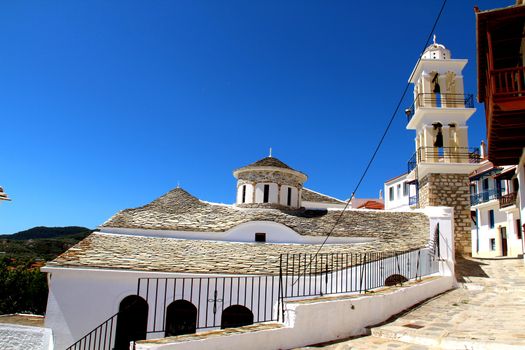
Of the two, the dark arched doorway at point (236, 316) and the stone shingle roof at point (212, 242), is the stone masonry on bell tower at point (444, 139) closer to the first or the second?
the stone shingle roof at point (212, 242)

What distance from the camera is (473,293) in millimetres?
10430

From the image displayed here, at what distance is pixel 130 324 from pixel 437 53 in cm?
2014

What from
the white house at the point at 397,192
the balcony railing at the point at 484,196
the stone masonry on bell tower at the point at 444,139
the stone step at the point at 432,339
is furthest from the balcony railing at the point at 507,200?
the stone step at the point at 432,339

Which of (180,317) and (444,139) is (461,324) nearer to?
(180,317)

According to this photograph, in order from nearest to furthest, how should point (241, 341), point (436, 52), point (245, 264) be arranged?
point (241, 341) → point (245, 264) → point (436, 52)

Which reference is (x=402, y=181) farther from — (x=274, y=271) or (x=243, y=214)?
(x=274, y=271)

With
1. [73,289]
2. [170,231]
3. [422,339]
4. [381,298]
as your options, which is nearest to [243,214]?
[170,231]

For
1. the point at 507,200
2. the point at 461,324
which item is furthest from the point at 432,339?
the point at 507,200

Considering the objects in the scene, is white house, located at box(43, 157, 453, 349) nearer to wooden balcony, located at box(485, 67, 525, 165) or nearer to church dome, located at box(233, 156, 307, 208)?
church dome, located at box(233, 156, 307, 208)

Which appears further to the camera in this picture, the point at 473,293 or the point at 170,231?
the point at 170,231

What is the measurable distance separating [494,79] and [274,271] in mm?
8427

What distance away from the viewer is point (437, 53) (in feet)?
71.2

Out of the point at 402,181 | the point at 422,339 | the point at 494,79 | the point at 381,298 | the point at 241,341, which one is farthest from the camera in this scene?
the point at 402,181

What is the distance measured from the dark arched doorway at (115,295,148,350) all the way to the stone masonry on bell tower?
14.6 meters
